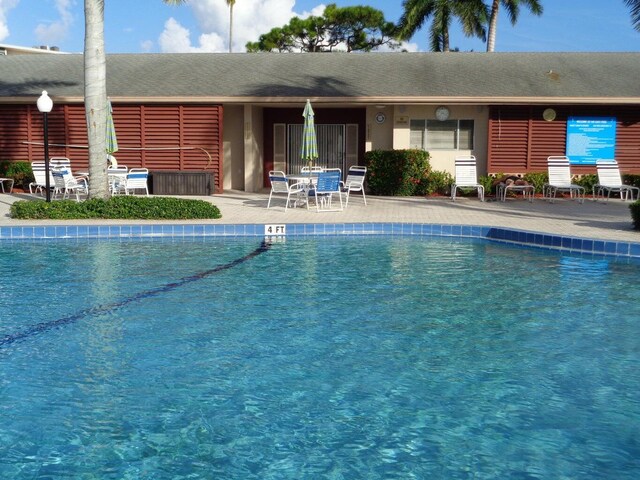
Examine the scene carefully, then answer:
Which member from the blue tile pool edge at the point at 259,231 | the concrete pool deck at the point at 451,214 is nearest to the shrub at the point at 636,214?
the concrete pool deck at the point at 451,214

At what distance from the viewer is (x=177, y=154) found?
1970cm

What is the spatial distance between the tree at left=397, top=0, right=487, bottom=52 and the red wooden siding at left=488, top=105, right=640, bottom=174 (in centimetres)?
1319

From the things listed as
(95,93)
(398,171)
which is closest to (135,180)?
(95,93)

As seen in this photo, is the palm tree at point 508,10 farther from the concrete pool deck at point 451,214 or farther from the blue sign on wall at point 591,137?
the concrete pool deck at point 451,214

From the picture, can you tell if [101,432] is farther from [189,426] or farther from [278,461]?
[278,461]

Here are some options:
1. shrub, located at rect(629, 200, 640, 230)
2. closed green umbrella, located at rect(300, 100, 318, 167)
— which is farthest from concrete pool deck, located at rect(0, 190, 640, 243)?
closed green umbrella, located at rect(300, 100, 318, 167)

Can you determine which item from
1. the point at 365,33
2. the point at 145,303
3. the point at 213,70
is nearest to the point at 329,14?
the point at 365,33

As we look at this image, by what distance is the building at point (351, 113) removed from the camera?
18.9 m

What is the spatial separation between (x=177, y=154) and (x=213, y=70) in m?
3.11

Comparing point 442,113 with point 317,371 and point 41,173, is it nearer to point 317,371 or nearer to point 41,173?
point 41,173

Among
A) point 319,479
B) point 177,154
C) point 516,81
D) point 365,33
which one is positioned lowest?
point 319,479

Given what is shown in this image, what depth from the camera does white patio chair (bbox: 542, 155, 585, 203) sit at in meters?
17.8

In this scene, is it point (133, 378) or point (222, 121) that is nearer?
point (133, 378)

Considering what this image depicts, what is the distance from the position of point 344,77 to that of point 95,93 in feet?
27.2
